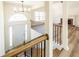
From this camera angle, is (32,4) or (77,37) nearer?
(32,4)

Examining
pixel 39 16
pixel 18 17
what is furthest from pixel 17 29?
pixel 39 16

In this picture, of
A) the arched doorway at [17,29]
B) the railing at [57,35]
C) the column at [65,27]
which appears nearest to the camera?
the arched doorway at [17,29]

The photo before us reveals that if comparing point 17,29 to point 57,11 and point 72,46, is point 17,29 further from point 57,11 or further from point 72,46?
point 72,46

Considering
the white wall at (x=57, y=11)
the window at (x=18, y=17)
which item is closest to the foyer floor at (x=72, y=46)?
the white wall at (x=57, y=11)

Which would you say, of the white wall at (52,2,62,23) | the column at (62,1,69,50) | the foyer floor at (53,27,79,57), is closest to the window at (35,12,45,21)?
the white wall at (52,2,62,23)

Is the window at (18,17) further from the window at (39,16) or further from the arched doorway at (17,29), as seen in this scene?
the window at (39,16)

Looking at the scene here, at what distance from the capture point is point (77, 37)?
1.83 meters

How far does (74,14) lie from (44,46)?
504 millimetres

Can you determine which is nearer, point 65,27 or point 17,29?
point 17,29

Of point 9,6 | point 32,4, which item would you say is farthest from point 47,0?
point 9,6

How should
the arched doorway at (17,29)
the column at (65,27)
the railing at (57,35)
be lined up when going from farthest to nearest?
the railing at (57,35) < the column at (65,27) < the arched doorway at (17,29)

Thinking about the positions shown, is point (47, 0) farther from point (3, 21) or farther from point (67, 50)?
point (67, 50)

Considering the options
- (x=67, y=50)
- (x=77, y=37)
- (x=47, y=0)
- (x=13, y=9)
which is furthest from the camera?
(x=67, y=50)

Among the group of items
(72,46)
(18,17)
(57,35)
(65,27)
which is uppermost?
(18,17)
